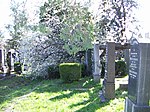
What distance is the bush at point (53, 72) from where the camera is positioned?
17.4m

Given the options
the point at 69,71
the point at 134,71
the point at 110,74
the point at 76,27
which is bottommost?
the point at 69,71

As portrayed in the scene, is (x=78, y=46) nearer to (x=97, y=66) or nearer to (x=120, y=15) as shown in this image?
(x=97, y=66)

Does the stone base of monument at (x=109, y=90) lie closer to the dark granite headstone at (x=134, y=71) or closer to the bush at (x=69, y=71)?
the dark granite headstone at (x=134, y=71)

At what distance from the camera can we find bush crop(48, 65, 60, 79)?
17422mm

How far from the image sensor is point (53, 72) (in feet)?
57.4

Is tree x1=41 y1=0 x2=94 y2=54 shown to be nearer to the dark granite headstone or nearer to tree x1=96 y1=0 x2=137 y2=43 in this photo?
the dark granite headstone

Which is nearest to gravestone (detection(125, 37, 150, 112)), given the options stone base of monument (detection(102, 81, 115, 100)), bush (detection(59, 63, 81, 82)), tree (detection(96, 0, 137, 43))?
stone base of monument (detection(102, 81, 115, 100))

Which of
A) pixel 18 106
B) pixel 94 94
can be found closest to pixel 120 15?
pixel 94 94

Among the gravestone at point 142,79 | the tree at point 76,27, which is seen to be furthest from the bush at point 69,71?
the gravestone at point 142,79

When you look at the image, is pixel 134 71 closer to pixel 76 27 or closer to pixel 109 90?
pixel 109 90

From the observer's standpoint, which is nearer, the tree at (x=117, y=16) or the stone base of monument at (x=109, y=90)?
the stone base of monument at (x=109, y=90)

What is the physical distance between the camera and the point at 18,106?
29.9ft

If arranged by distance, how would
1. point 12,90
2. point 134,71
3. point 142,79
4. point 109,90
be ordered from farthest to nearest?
point 12,90
point 109,90
point 134,71
point 142,79

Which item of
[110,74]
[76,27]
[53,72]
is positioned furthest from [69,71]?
[110,74]
